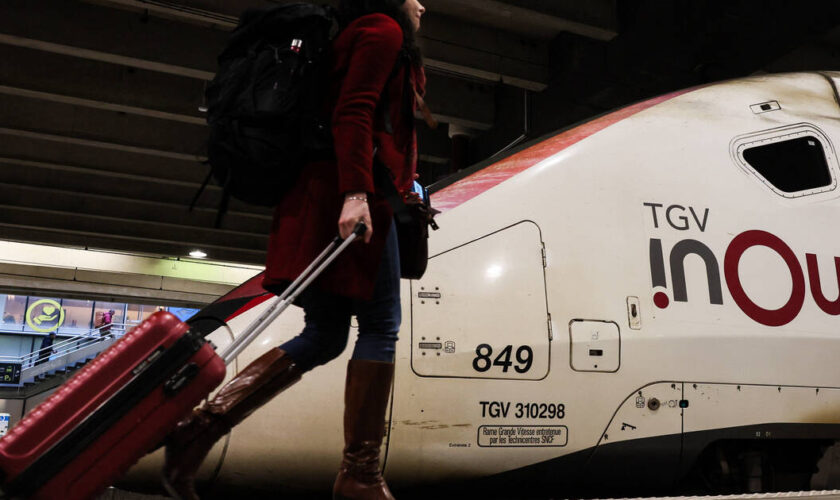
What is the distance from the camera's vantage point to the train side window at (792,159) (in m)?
3.61

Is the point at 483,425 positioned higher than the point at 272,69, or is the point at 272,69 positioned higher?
the point at 272,69

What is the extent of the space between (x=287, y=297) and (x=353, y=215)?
0.92 feet

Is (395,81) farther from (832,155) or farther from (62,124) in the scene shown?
(62,124)

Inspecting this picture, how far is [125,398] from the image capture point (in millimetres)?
1677

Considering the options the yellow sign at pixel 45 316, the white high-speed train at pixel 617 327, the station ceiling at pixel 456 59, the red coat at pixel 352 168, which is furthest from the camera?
the yellow sign at pixel 45 316

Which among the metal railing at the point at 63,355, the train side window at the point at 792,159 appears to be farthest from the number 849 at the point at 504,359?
the metal railing at the point at 63,355

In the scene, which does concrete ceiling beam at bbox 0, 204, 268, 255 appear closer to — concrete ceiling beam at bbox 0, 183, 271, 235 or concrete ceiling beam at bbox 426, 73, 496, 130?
concrete ceiling beam at bbox 0, 183, 271, 235

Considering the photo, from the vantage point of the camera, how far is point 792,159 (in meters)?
3.75

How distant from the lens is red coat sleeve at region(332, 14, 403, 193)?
6.38ft

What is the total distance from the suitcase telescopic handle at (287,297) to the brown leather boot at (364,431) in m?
0.28

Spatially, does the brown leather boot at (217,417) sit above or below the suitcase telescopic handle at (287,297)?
below

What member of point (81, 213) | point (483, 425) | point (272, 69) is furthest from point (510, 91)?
point (81, 213)

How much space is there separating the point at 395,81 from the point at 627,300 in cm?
156

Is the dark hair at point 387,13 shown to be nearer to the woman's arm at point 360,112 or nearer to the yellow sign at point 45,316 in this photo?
the woman's arm at point 360,112
